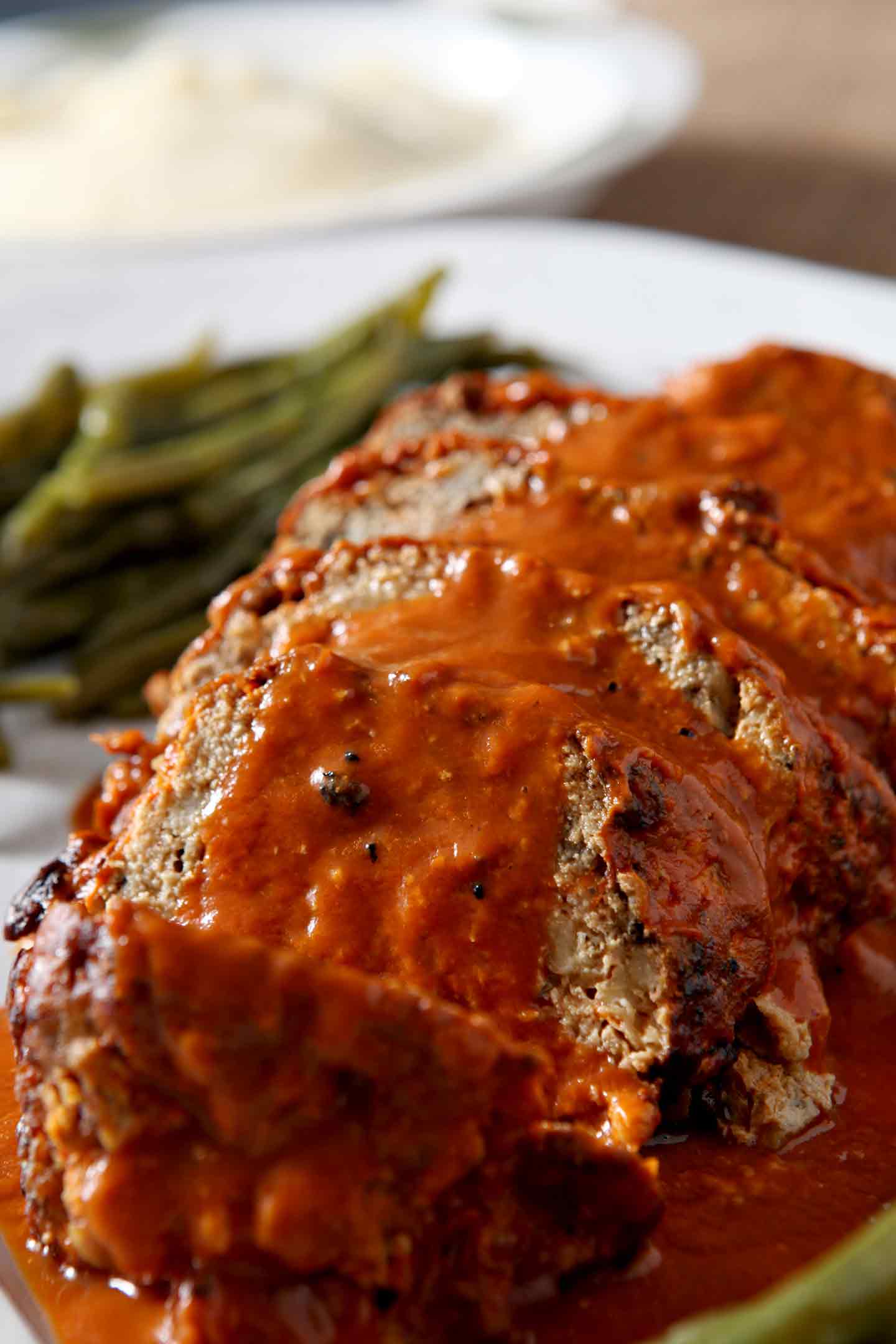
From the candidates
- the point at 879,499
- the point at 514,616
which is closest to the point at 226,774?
the point at 514,616

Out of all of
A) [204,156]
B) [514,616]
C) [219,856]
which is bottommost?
[204,156]

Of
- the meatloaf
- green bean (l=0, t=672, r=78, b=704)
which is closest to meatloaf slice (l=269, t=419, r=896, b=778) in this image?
the meatloaf

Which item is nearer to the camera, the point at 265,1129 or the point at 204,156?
the point at 265,1129

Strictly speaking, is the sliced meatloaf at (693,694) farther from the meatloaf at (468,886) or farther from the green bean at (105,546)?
the green bean at (105,546)

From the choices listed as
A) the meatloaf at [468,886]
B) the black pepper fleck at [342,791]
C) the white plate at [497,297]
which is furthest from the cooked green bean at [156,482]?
the black pepper fleck at [342,791]

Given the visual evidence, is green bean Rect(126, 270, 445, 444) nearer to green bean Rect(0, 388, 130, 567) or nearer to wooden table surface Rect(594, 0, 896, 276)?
green bean Rect(0, 388, 130, 567)

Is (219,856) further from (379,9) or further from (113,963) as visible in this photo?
(379,9)
